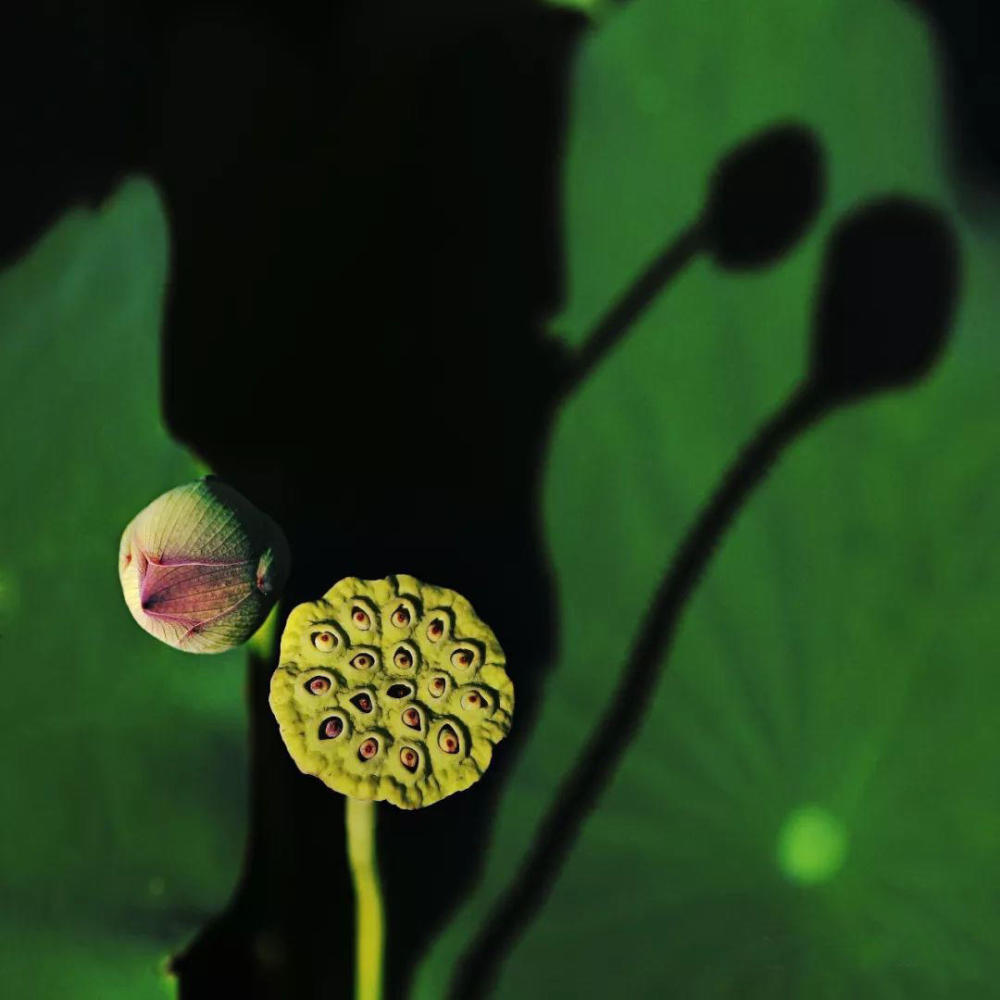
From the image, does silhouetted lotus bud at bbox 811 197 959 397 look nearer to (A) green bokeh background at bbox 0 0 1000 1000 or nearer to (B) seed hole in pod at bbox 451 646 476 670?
(A) green bokeh background at bbox 0 0 1000 1000

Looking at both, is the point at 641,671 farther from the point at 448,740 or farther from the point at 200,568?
the point at 200,568

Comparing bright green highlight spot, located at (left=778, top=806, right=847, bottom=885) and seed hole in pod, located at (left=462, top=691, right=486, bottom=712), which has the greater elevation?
seed hole in pod, located at (left=462, top=691, right=486, bottom=712)

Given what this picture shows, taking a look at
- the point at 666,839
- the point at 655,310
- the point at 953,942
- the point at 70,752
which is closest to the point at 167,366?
the point at 70,752

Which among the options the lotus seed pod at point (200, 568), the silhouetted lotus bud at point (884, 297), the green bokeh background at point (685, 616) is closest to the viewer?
the lotus seed pod at point (200, 568)

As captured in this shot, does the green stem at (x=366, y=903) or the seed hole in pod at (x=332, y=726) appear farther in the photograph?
the green stem at (x=366, y=903)

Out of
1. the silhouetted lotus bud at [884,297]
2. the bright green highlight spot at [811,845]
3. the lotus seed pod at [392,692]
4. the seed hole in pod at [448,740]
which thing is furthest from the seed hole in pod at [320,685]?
the silhouetted lotus bud at [884,297]

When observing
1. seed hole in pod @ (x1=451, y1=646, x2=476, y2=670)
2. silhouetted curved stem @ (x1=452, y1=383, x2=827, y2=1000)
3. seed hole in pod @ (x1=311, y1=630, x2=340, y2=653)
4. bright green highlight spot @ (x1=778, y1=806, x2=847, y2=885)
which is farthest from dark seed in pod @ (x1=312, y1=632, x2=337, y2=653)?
bright green highlight spot @ (x1=778, y1=806, x2=847, y2=885)

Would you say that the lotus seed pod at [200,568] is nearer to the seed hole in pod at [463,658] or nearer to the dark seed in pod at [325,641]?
the dark seed in pod at [325,641]
